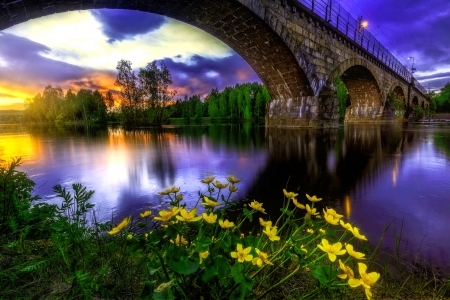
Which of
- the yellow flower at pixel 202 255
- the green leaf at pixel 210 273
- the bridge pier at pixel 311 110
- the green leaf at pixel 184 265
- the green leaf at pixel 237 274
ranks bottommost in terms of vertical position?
the green leaf at pixel 210 273

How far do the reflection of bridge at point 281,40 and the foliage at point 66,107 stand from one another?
44.2 meters

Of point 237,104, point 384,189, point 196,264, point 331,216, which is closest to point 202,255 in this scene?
point 196,264

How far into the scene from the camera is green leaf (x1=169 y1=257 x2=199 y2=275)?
80cm

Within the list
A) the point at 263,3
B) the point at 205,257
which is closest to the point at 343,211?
the point at 205,257

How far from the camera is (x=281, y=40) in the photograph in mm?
12484

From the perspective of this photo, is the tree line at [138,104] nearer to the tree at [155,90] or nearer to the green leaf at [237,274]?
the tree at [155,90]

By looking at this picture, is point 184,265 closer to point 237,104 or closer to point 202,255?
point 202,255

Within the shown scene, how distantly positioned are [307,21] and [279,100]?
5276mm

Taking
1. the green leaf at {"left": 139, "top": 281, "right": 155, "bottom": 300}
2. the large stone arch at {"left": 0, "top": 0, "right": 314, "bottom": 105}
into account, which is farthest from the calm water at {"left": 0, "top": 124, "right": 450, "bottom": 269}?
the large stone arch at {"left": 0, "top": 0, "right": 314, "bottom": 105}

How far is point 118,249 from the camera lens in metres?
1.71

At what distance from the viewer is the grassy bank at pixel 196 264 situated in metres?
0.90

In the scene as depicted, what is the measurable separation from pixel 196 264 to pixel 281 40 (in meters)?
13.5

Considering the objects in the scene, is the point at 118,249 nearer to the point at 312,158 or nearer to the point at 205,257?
the point at 205,257

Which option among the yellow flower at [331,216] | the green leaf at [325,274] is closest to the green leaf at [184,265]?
the green leaf at [325,274]
